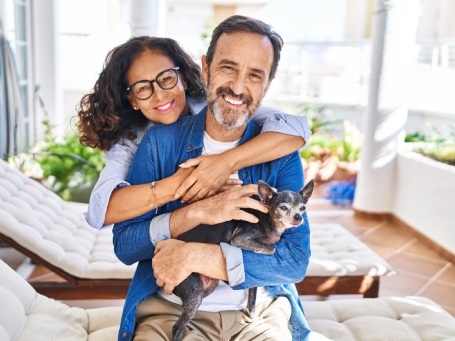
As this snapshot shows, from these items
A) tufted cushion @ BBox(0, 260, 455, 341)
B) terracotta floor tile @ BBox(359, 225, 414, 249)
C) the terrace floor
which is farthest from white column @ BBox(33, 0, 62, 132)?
tufted cushion @ BBox(0, 260, 455, 341)

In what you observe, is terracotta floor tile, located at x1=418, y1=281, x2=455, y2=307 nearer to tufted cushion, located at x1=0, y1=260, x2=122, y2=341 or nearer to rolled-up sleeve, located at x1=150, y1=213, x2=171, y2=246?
tufted cushion, located at x1=0, y1=260, x2=122, y2=341

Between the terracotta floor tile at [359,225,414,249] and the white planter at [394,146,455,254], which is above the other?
the white planter at [394,146,455,254]

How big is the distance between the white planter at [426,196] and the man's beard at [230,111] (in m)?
3.49

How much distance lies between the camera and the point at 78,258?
2854mm

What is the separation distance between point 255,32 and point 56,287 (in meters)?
2.00

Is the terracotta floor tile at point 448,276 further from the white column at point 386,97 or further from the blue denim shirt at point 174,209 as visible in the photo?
the blue denim shirt at point 174,209

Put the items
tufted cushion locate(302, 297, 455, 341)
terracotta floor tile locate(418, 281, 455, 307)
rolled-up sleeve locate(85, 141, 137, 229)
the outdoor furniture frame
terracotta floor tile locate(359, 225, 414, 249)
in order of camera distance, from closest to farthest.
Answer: rolled-up sleeve locate(85, 141, 137, 229)
tufted cushion locate(302, 297, 455, 341)
the outdoor furniture frame
terracotta floor tile locate(418, 281, 455, 307)
terracotta floor tile locate(359, 225, 414, 249)

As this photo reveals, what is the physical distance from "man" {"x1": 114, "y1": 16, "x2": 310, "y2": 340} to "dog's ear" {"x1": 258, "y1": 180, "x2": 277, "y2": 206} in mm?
26

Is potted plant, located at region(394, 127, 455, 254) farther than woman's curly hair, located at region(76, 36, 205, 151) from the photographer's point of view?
Yes

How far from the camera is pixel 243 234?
5.33 ft

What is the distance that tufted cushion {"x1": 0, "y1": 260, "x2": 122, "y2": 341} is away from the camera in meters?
1.91

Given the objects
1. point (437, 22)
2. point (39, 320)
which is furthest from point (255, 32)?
point (437, 22)

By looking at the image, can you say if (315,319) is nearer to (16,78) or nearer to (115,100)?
(115,100)

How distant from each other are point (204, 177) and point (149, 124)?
1.80 feet
